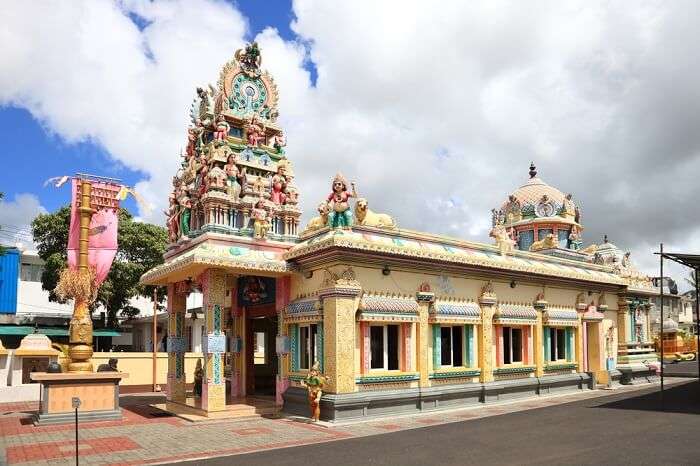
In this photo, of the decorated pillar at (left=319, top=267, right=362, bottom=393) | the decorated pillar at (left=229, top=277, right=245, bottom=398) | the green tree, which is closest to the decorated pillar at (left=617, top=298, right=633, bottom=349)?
the decorated pillar at (left=319, top=267, right=362, bottom=393)

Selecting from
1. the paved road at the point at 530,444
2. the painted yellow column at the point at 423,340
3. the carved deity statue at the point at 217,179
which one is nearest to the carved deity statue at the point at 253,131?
the carved deity statue at the point at 217,179

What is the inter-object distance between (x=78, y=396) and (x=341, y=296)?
7814 mm

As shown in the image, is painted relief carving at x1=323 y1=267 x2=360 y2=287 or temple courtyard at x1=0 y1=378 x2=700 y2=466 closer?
temple courtyard at x1=0 y1=378 x2=700 y2=466

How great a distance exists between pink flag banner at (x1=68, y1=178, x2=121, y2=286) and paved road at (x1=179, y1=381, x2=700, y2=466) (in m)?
9.59

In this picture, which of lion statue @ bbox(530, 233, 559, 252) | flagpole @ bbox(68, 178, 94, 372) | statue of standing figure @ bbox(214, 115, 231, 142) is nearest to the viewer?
flagpole @ bbox(68, 178, 94, 372)

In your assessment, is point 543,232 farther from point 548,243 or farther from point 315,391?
point 315,391

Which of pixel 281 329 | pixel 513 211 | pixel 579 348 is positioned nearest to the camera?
pixel 281 329

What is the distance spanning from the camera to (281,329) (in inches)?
715

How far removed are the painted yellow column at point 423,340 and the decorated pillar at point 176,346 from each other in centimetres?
807

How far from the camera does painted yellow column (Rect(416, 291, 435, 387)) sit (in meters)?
17.4

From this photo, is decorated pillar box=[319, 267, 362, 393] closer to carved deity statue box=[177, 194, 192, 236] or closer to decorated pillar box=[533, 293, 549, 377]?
carved deity statue box=[177, 194, 192, 236]

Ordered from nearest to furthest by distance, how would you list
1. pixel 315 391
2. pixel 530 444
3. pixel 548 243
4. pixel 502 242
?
1. pixel 530 444
2. pixel 315 391
3. pixel 502 242
4. pixel 548 243

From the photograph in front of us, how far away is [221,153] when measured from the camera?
19.3 metres

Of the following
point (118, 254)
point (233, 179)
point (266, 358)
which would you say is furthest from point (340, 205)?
point (118, 254)
